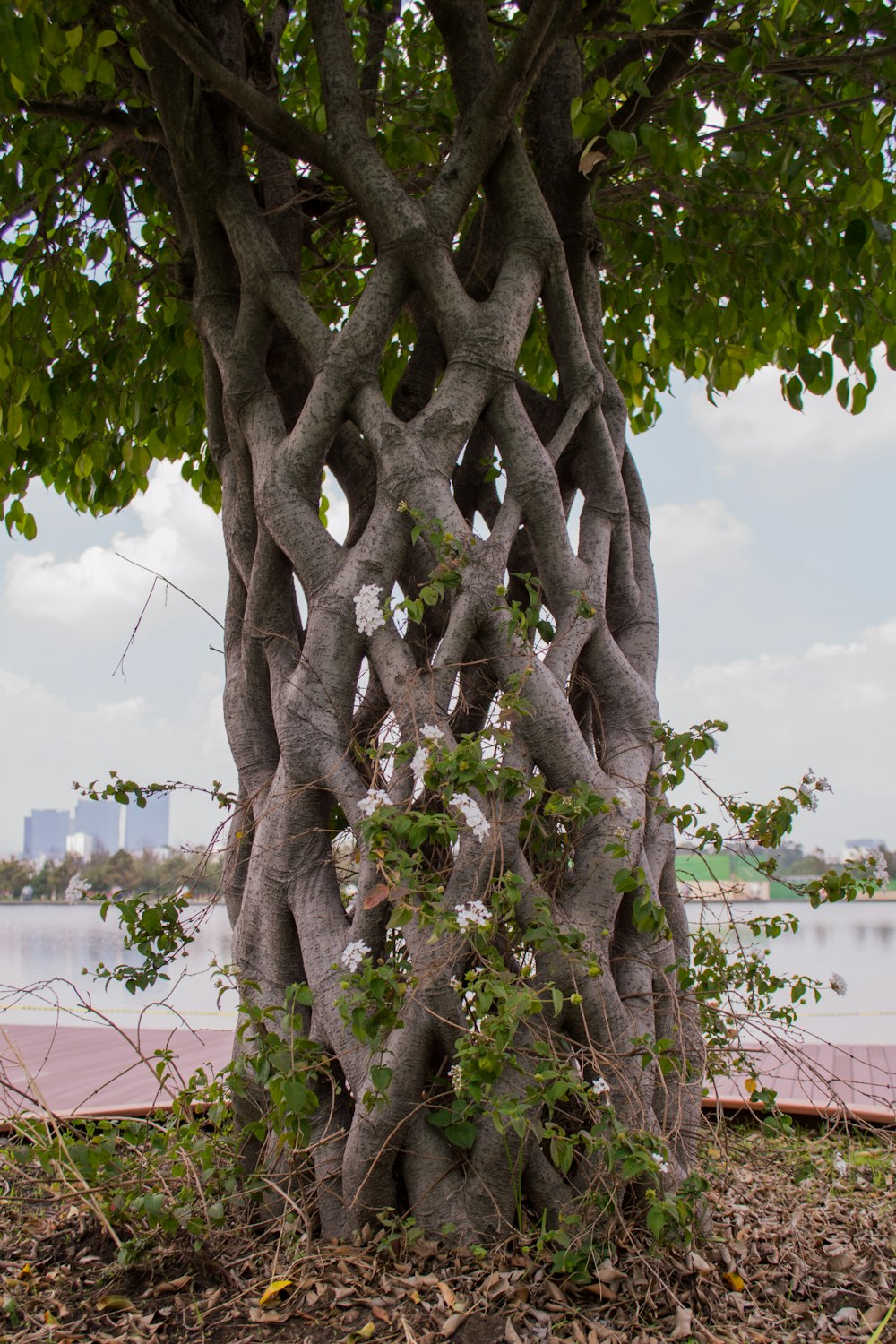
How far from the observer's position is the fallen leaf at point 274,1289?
6.89 ft

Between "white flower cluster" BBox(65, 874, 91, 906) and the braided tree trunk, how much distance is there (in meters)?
0.41

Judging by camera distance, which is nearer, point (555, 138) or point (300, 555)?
point (300, 555)

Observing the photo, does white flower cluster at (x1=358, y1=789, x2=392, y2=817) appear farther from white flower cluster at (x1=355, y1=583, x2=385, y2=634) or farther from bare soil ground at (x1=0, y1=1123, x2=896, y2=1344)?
bare soil ground at (x1=0, y1=1123, x2=896, y2=1344)

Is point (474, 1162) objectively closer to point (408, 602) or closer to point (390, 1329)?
point (390, 1329)

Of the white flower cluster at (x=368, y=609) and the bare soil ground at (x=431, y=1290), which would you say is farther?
the white flower cluster at (x=368, y=609)

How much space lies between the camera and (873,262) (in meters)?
3.45

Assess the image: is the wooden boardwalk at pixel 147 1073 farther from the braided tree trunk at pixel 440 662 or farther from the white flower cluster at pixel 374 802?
the white flower cluster at pixel 374 802

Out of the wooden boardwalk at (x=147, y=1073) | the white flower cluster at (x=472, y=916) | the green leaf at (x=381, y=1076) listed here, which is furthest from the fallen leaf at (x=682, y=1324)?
the wooden boardwalk at (x=147, y=1073)

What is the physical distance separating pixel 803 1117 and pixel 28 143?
14.7 ft

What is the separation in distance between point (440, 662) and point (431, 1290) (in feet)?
4.53

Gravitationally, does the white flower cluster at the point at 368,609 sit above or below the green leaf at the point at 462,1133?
above

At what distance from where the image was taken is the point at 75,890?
8.29 ft

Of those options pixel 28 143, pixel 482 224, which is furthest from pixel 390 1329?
pixel 28 143

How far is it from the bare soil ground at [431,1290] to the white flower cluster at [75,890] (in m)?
0.71
